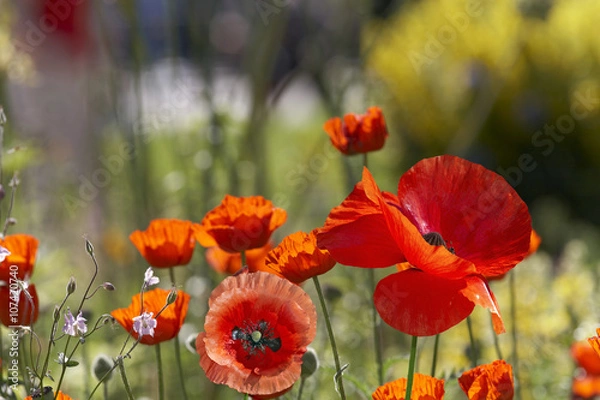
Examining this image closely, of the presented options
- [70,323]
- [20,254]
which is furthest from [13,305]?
[70,323]

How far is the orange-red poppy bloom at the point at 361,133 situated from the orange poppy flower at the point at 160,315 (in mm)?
263

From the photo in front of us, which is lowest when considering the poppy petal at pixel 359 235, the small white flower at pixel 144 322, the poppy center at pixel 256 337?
the poppy center at pixel 256 337

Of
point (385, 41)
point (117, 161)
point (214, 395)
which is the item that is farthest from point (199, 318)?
point (385, 41)

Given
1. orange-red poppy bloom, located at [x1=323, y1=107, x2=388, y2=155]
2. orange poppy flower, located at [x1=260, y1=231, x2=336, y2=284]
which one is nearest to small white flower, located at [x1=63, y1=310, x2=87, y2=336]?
orange poppy flower, located at [x1=260, y1=231, x2=336, y2=284]

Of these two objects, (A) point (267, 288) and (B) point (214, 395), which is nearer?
(A) point (267, 288)

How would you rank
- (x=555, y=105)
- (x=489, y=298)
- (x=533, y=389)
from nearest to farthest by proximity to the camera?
1. (x=489, y=298)
2. (x=533, y=389)
3. (x=555, y=105)

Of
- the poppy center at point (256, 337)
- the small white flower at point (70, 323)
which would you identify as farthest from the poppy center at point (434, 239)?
the small white flower at point (70, 323)

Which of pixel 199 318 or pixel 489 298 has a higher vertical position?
pixel 489 298

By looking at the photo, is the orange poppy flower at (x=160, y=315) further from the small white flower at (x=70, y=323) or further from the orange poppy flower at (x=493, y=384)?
the orange poppy flower at (x=493, y=384)

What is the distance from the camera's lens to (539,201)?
3.79 m

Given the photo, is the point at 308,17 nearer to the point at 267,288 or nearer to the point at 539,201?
the point at 267,288

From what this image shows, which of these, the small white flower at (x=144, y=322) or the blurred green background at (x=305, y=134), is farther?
the blurred green background at (x=305, y=134)

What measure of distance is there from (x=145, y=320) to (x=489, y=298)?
237 millimetres

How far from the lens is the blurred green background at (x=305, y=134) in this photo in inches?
60.8
